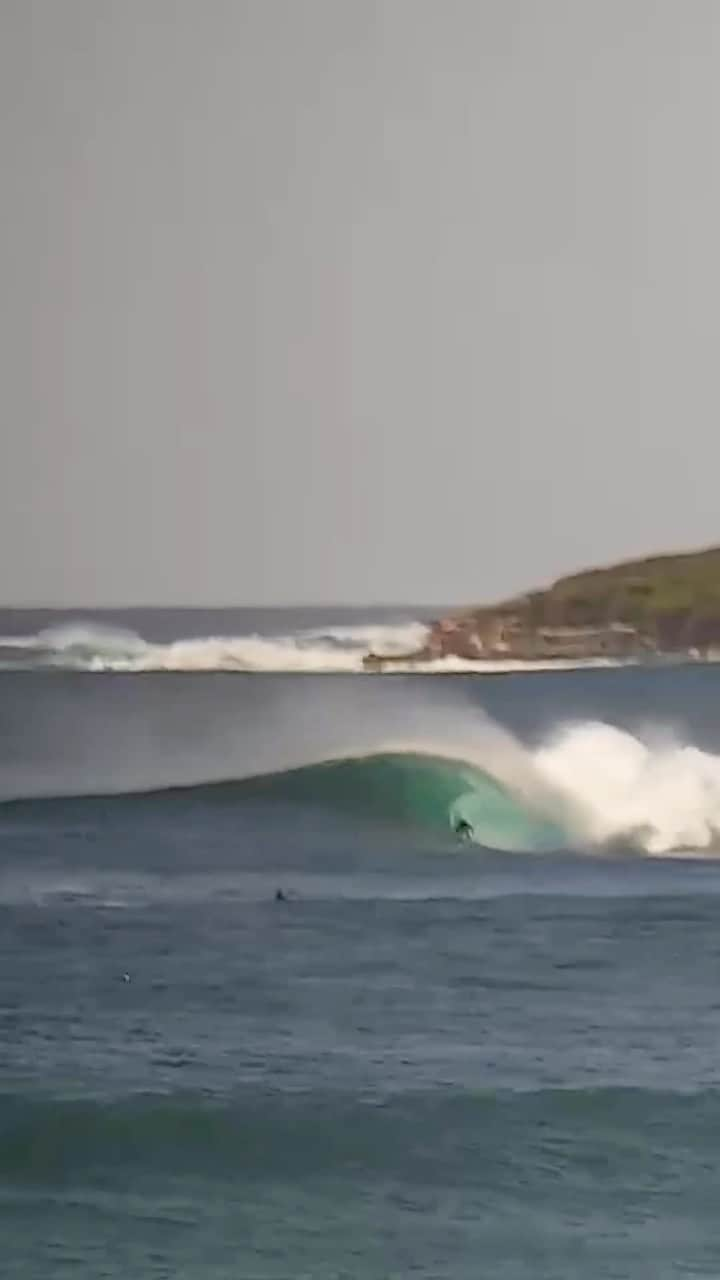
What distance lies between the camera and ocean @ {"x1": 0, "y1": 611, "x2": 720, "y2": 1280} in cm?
148

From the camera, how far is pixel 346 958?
157 cm

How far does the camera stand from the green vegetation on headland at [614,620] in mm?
1631

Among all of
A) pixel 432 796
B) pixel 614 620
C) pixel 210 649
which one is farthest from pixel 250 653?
pixel 614 620

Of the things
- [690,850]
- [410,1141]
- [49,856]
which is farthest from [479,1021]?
[49,856]

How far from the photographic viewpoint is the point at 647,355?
66.2 inches

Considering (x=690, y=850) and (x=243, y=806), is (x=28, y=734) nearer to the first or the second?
(x=243, y=806)

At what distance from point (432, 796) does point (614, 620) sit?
258 millimetres

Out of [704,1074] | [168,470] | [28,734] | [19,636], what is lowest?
[704,1074]

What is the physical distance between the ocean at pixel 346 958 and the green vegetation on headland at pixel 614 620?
0.03 m

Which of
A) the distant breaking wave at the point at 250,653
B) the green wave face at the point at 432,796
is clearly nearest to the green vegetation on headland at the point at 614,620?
the distant breaking wave at the point at 250,653

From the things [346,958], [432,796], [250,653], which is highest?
[250,653]

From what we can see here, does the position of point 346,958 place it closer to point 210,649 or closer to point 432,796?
point 432,796

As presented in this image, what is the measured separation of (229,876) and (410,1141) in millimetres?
310

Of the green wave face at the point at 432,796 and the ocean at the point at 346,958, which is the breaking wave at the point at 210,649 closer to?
the ocean at the point at 346,958
